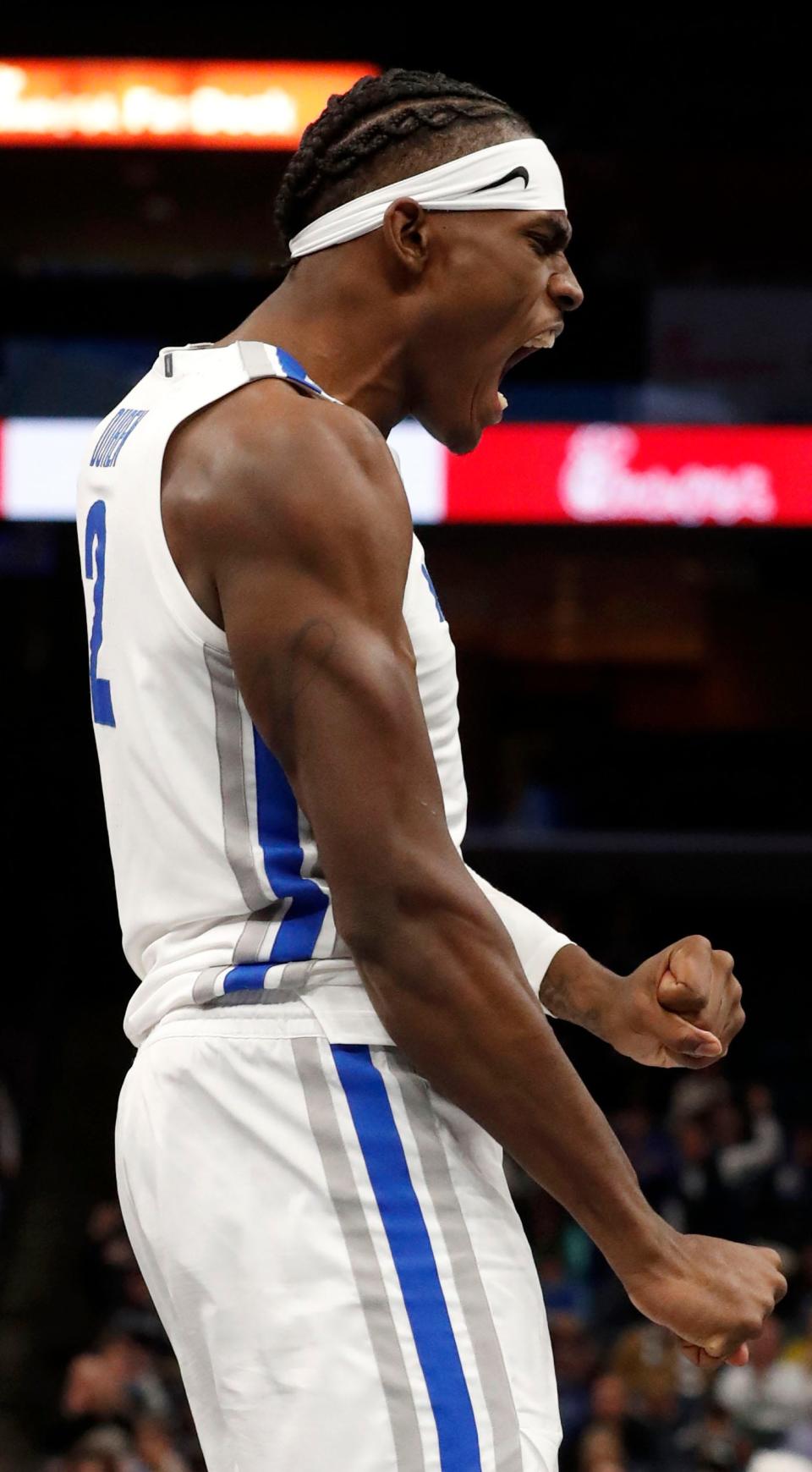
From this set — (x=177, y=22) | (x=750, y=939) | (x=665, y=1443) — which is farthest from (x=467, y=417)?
(x=750, y=939)

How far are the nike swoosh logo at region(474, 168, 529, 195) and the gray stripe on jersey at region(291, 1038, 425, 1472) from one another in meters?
0.78

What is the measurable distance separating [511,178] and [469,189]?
5 cm

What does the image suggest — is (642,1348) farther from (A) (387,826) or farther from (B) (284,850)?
(A) (387,826)

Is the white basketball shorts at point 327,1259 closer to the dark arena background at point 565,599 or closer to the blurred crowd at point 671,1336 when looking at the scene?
the blurred crowd at point 671,1336

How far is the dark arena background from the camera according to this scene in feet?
29.7

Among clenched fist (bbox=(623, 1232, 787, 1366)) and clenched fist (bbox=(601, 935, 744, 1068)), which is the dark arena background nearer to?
clenched fist (bbox=(601, 935, 744, 1068))

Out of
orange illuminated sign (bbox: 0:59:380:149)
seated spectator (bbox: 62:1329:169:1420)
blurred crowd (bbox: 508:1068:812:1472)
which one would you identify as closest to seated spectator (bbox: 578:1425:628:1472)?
blurred crowd (bbox: 508:1068:812:1472)

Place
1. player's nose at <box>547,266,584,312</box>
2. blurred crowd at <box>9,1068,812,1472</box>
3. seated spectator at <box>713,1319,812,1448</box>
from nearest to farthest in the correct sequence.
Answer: player's nose at <box>547,266,584,312</box> → blurred crowd at <box>9,1068,812,1472</box> → seated spectator at <box>713,1319,812,1448</box>

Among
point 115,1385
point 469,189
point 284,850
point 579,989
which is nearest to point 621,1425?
point 115,1385

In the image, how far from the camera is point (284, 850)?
1.53 m

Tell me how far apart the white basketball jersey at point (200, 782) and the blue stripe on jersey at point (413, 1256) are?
4cm

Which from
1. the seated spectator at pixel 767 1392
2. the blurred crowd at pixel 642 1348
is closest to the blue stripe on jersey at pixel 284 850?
the blurred crowd at pixel 642 1348

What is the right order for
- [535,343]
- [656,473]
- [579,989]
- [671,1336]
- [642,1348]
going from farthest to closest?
[656,473]
[642,1348]
[671,1336]
[579,989]
[535,343]

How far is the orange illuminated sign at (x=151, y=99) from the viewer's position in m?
11.7
